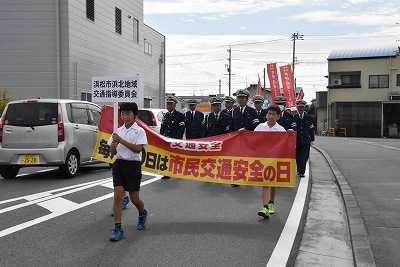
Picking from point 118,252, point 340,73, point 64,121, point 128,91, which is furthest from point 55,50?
point 340,73

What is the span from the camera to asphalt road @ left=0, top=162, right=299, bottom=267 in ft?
15.8

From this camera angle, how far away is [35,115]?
33.4ft

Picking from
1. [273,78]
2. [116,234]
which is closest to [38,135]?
[116,234]

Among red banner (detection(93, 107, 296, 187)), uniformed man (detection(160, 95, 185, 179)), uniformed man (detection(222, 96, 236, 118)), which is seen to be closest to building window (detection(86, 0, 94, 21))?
uniformed man (detection(160, 95, 185, 179))

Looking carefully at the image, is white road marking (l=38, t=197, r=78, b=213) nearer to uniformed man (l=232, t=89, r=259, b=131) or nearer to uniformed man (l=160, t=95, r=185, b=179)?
uniformed man (l=160, t=95, r=185, b=179)

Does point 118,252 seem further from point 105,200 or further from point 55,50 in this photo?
point 55,50

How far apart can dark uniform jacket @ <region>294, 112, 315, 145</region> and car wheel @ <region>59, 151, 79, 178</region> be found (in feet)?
17.6

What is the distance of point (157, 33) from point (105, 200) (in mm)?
34837

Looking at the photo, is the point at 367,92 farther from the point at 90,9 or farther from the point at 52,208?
the point at 52,208

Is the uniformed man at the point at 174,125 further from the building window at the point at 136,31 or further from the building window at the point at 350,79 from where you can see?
the building window at the point at 350,79

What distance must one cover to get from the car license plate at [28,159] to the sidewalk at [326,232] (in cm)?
587

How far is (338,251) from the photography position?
17.0ft

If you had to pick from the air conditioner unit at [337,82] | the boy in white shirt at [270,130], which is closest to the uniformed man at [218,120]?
the boy in white shirt at [270,130]

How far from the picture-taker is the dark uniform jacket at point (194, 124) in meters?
11.1
